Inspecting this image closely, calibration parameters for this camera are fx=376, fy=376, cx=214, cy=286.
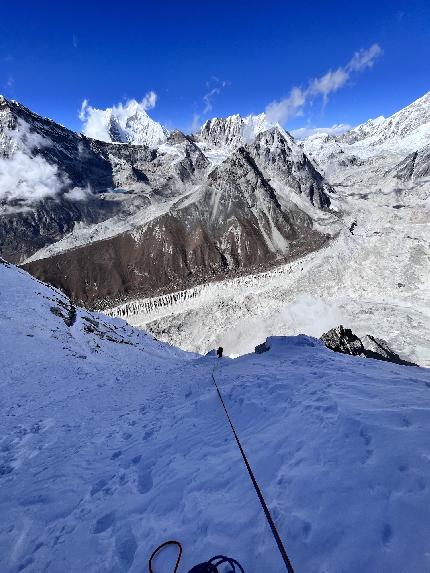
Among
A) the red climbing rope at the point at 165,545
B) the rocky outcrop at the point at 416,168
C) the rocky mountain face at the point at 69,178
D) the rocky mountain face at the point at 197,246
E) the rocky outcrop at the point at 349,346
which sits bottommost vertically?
the rocky outcrop at the point at 349,346

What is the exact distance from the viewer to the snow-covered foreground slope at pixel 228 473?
514 cm

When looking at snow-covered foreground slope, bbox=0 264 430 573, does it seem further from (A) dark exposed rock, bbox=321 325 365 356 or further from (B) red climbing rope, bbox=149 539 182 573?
(A) dark exposed rock, bbox=321 325 365 356

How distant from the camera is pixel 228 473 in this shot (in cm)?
717

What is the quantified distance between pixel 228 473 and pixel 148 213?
4779 inches

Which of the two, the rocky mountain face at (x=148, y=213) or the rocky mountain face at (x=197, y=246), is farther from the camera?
the rocky mountain face at (x=148, y=213)

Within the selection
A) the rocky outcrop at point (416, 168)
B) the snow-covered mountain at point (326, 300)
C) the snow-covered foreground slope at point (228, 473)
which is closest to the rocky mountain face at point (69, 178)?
the snow-covered mountain at point (326, 300)

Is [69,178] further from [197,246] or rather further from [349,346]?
[349,346]

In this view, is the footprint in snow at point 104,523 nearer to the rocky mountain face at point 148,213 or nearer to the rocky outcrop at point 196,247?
the rocky outcrop at point 196,247

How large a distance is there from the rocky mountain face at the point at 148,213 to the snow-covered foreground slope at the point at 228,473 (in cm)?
7507

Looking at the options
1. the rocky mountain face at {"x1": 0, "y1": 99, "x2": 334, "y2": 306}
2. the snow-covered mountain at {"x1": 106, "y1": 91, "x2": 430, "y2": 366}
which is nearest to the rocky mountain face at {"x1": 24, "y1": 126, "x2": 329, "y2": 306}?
the rocky mountain face at {"x1": 0, "y1": 99, "x2": 334, "y2": 306}

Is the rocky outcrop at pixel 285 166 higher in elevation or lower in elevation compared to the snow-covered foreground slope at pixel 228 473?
higher

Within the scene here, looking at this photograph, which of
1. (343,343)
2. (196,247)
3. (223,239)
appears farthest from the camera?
(223,239)

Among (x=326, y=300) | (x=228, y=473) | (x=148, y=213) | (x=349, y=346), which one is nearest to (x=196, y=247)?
(x=148, y=213)

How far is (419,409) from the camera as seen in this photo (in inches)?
302
